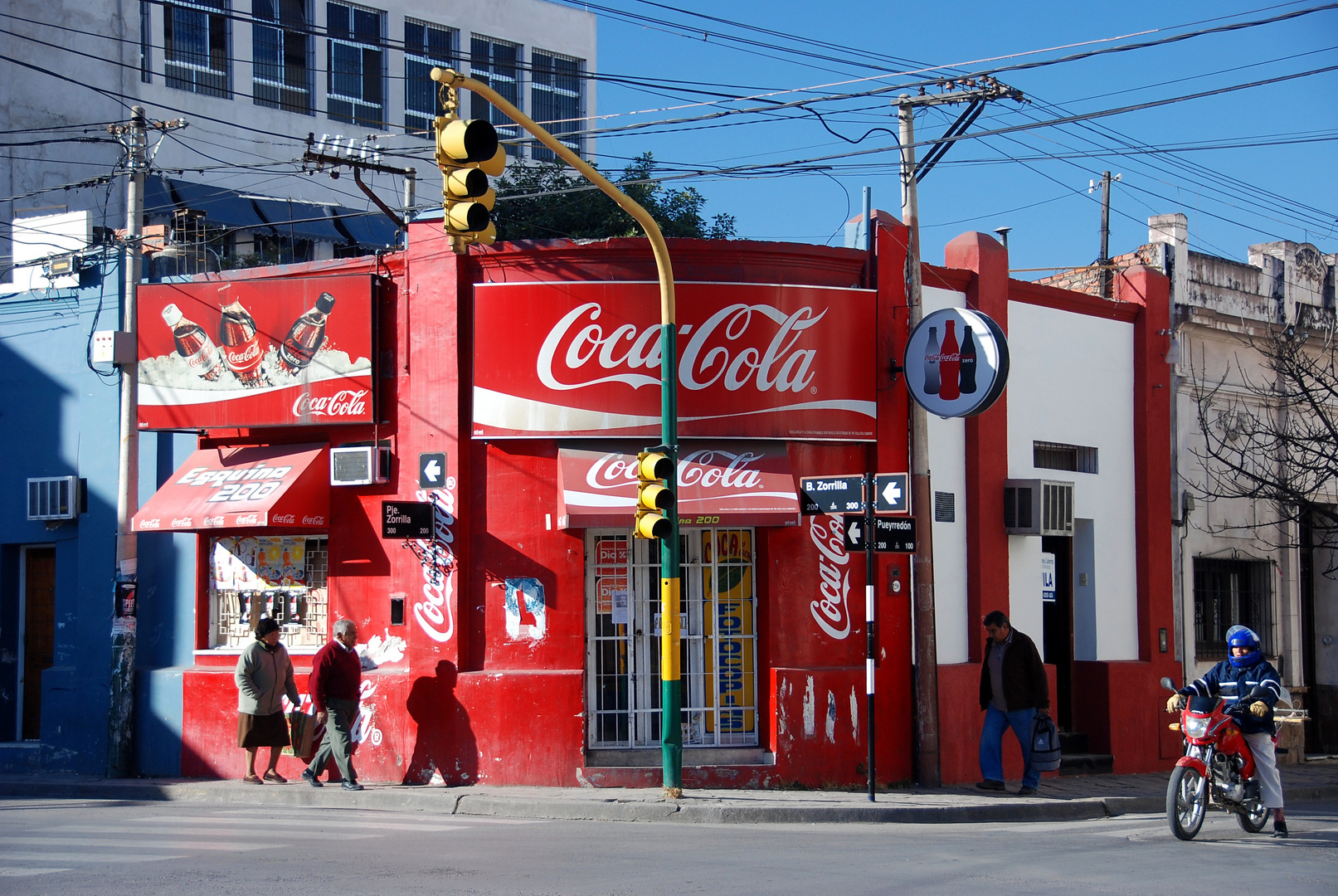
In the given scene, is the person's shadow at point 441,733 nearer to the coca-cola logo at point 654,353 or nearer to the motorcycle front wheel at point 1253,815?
the coca-cola logo at point 654,353

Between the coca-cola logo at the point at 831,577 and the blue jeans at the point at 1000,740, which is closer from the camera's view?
the blue jeans at the point at 1000,740

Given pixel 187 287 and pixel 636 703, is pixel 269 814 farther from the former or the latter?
pixel 187 287

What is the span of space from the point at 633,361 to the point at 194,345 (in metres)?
5.62

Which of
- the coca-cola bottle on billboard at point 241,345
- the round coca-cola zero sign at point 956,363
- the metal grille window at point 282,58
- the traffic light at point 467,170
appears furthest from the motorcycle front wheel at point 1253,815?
the metal grille window at point 282,58

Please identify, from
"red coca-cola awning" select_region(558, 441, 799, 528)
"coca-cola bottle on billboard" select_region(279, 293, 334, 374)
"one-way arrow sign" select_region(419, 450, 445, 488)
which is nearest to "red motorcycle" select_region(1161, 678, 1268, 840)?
"red coca-cola awning" select_region(558, 441, 799, 528)

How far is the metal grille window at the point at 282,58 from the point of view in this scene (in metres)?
31.1

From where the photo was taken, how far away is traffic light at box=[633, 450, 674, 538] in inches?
486

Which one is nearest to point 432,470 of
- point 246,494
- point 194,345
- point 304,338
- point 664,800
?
point 246,494

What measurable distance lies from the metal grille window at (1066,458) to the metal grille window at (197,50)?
21.2 meters

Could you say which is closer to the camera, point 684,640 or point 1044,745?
point 1044,745

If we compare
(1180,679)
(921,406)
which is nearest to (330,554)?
(921,406)

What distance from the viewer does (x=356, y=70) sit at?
3253 cm

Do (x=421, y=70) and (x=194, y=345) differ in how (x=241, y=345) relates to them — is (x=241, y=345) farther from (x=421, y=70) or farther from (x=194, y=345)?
(x=421, y=70)

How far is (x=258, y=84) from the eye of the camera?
102 ft
